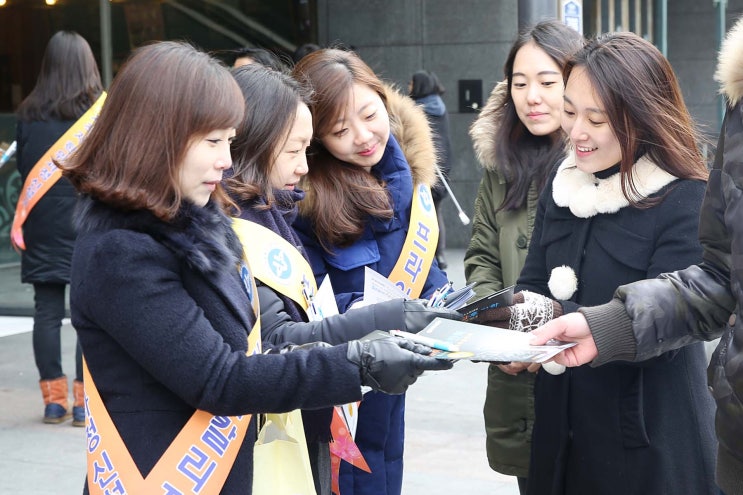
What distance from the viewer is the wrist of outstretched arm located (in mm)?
2801

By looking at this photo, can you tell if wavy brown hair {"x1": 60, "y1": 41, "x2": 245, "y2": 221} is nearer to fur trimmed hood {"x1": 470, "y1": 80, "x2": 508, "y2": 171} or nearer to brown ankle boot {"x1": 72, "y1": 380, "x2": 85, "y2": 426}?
fur trimmed hood {"x1": 470, "y1": 80, "x2": 508, "y2": 171}

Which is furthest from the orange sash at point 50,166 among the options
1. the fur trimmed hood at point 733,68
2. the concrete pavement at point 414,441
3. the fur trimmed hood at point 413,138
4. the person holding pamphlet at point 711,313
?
the fur trimmed hood at point 733,68

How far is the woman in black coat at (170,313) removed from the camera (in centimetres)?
237

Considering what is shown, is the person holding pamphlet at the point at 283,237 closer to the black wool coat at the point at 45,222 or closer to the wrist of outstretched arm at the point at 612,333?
the wrist of outstretched arm at the point at 612,333

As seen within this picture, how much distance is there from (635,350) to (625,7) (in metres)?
15.1

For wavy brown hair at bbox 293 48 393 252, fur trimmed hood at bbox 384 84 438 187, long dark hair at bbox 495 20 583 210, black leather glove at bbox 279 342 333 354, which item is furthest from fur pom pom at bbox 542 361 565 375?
fur trimmed hood at bbox 384 84 438 187

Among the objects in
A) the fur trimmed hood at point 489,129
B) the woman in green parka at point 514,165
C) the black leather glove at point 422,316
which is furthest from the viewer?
the fur trimmed hood at point 489,129

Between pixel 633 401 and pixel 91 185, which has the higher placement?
pixel 91 185

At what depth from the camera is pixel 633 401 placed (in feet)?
10.0

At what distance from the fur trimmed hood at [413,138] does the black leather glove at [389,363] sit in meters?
1.55

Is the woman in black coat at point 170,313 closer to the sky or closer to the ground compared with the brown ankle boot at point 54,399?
closer to the sky

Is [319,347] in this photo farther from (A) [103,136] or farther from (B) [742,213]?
(B) [742,213]

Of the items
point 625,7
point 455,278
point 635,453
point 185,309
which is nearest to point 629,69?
point 635,453

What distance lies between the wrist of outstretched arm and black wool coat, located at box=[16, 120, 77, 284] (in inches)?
164
